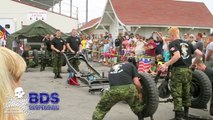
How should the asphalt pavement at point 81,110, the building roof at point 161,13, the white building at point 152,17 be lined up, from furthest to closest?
the building roof at point 161,13, the white building at point 152,17, the asphalt pavement at point 81,110

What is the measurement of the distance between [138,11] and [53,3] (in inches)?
481

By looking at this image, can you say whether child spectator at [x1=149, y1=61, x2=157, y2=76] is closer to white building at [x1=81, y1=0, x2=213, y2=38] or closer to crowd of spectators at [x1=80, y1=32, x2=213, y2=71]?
crowd of spectators at [x1=80, y1=32, x2=213, y2=71]

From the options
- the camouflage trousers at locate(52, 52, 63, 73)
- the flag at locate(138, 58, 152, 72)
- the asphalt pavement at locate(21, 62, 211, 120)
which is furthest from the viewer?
the camouflage trousers at locate(52, 52, 63, 73)

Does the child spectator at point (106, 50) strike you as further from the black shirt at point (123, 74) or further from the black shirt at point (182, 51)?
the black shirt at point (123, 74)

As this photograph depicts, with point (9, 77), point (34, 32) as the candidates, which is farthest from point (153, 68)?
point (9, 77)

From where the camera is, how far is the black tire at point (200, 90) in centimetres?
701

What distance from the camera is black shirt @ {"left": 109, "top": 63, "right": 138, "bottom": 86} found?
5.94 meters

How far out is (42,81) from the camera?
511 inches

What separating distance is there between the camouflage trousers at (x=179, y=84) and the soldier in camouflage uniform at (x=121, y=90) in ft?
3.01

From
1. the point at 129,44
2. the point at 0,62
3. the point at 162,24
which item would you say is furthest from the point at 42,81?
the point at 162,24

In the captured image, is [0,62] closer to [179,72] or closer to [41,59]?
[179,72]

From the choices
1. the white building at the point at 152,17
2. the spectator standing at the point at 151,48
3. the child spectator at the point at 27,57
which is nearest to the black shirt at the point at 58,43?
the spectator standing at the point at 151,48

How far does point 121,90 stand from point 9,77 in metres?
4.28

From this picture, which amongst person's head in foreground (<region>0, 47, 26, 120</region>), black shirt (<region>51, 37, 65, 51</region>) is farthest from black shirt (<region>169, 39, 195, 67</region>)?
black shirt (<region>51, 37, 65, 51</region>)
